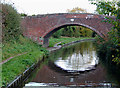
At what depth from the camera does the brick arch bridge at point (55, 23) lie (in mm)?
15945

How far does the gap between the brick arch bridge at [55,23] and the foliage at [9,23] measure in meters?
3.66

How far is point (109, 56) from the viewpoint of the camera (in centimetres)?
1320

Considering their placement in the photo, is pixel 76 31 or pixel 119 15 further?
pixel 76 31

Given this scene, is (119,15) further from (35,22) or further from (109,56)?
(35,22)

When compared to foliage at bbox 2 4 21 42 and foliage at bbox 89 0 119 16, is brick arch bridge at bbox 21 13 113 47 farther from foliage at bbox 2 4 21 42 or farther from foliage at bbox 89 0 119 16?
foliage at bbox 89 0 119 16

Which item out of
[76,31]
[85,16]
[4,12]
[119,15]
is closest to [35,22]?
[85,16]

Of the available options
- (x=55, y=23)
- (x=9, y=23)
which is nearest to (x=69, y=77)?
(x=9, y=23)

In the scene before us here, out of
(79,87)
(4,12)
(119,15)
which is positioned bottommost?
(79,87)

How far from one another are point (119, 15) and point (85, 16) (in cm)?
1326

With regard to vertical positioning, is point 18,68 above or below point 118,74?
above

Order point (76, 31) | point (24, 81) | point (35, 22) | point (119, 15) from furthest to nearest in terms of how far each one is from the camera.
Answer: point (76, 31) → point (35, 22) → point (24, 81) → point (119, 15)

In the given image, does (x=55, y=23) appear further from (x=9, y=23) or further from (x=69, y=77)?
(x=69, y=77)

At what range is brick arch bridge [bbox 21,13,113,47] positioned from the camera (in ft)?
52.3

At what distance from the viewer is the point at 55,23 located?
55.8 ft
